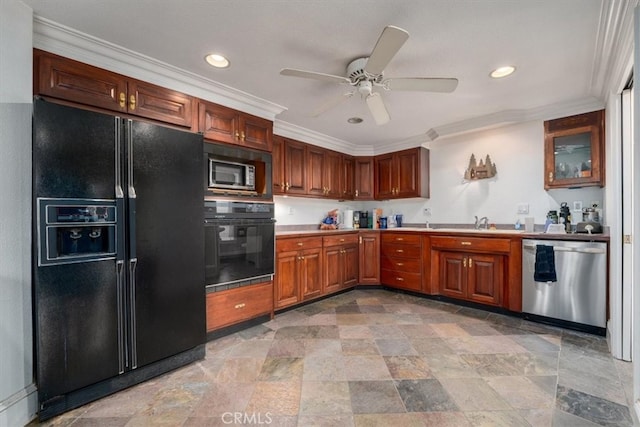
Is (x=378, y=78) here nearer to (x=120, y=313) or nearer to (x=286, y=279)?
(x=286, y=279)

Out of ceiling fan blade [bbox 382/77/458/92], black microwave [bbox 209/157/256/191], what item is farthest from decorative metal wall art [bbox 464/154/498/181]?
black microwave [bbox 209/157/256/191]

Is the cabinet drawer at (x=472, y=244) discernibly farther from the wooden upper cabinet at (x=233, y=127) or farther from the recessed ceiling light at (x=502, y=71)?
the wooden upper cabinet at (x=233, y=127)

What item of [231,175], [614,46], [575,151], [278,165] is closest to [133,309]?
[231,175]

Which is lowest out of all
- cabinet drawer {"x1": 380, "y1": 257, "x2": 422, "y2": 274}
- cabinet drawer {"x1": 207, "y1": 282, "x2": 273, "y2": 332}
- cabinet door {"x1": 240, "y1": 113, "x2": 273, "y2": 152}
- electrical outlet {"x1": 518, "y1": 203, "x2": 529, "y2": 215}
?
cabinet drawer {"x1": 207, "y1": 282, "x2": 273, "y2": 332}

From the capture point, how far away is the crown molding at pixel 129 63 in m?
1.78

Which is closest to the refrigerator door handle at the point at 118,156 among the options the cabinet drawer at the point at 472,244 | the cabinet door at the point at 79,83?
the cabinet door at the point at 79,83

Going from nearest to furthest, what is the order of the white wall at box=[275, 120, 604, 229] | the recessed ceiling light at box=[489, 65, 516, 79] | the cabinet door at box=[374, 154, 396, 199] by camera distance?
the recessed ceiling light at box=[489, 65, 516, 79] < the white wall at box=[275, 120, 604, 229] < the cabinet door at box=[374, 154, 396, 199]

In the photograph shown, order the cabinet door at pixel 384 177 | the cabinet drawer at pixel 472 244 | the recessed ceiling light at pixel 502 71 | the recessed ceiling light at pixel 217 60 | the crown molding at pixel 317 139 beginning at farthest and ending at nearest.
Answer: the cabinet door at pixel 384 177 → the crown molding at pixel 317 139 → the cabinet drawer at pixel 472 244 → the recessed ceiling light at pixel 502 71 → the recessed ceiling light at pixel 217 60

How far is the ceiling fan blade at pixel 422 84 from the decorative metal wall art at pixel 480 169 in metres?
2.20

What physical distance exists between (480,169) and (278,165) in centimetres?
276

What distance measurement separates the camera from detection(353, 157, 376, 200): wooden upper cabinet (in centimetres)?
475

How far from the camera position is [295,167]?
3.81 meters

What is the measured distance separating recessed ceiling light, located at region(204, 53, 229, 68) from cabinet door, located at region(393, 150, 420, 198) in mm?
3031

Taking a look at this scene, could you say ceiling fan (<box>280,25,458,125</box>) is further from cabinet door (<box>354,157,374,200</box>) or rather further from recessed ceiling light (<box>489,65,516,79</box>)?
cabinet door (<box>354,157,374,200</box>)
